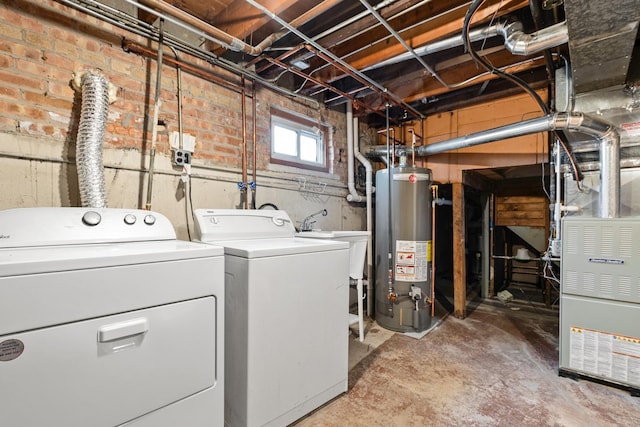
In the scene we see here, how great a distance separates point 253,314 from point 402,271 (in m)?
1.92

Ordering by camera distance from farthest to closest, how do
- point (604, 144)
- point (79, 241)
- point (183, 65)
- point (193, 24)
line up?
point (604, 144), point (183, 65), point (193, 24), point (79, 241)

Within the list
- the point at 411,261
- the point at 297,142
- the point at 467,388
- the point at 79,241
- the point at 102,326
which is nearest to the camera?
the point at 102,326

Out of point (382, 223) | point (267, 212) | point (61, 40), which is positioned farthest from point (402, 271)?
point (61, 40)

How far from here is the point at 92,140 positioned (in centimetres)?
155

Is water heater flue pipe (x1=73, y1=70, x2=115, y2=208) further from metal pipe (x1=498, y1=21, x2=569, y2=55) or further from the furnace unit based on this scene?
the furnace unit

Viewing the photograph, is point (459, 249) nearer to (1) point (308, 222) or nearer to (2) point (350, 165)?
(2) point (350, 165)

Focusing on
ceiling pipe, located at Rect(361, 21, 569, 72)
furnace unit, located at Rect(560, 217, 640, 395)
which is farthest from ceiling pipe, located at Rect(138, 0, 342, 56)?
furnace unit, located at Rect(560, 217, 640, 395)

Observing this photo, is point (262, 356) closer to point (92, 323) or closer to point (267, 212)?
point (92, 323)

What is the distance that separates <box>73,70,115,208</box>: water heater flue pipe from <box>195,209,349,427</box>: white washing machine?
54 cm

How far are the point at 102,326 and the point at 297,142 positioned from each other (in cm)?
243

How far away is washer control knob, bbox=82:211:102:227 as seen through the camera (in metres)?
1.34

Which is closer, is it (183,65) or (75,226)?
(75,226)

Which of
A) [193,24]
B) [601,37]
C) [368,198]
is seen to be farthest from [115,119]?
[601,37]

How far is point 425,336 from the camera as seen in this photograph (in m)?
2.86
